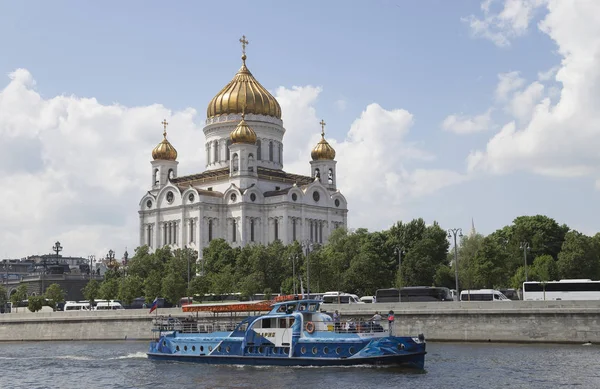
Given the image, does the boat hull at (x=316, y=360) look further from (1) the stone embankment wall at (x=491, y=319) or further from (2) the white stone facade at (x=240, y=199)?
(2) the white stone facade at (x=240, y=199)

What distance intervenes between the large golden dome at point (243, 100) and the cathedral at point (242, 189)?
126mm

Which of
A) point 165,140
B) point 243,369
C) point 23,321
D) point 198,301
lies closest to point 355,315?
point 243,369

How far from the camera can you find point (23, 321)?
75.2 m

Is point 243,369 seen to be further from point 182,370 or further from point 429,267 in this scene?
point 429,267

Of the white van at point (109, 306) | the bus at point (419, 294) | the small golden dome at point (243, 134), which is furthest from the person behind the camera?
the small golden dome at point (243, 134)

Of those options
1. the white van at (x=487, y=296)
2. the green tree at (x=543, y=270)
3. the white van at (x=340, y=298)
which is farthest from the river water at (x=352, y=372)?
the green tree at (x=543, y=270)

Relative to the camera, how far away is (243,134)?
4021 inches

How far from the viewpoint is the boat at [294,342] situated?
42188 millimetres

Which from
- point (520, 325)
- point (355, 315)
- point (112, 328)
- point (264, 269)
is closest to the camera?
point (520, 325)

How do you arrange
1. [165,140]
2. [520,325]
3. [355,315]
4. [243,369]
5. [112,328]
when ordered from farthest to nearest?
[165,140] < [112,328] < [355,315] < [520,325] < [243,369]

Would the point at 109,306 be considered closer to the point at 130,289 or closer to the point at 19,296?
the point at 130,289

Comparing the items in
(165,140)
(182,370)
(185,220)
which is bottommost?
(182,370)

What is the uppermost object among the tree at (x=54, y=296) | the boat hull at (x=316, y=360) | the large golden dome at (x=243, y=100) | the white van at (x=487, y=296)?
the large golden dome at (x=243, y=100)

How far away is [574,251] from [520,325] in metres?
25.7
